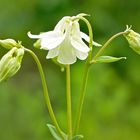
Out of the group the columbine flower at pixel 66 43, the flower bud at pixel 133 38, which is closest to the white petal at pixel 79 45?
the columbine flower at pixel 66 43

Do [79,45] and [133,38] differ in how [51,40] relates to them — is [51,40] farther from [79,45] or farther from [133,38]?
[133,38]

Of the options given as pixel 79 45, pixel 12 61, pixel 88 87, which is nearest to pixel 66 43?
pixel 79 45

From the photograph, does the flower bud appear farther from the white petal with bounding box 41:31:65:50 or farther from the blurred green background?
the blurred green background

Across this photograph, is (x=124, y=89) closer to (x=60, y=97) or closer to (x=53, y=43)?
(x=60, y=97)

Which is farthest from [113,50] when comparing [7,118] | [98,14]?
[7,118]

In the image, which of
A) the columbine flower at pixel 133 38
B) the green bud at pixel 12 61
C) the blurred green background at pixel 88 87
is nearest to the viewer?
the green bud at pixel 12 61

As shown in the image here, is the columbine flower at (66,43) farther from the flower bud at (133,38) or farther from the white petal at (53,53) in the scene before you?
the flower bud at (133,38)

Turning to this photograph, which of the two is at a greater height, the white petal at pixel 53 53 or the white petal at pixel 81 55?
the white petal at pixel 53 53
